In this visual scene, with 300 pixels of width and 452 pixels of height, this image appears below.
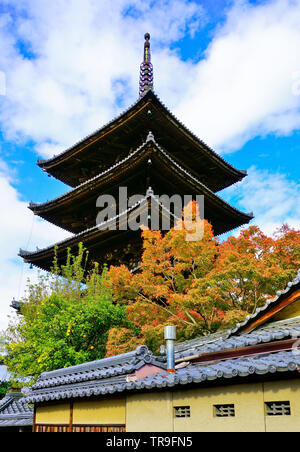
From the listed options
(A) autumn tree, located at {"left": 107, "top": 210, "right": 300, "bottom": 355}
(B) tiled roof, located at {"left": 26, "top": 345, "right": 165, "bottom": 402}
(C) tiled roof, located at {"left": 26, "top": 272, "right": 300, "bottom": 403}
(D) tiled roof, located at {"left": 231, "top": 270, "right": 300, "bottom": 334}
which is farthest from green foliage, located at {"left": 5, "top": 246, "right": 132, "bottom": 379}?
(D) tiled roof, located at {"left": 231, "top": 270, "right": 300, "bottom": 334}

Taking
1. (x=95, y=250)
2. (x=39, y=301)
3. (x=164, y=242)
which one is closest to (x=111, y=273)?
(x=164, y=242)

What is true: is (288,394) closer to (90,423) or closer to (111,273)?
(90,423)

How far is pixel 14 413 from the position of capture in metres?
14.3

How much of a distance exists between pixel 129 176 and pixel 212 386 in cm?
1692

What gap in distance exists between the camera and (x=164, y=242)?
15.1 metres

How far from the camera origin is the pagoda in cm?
2033

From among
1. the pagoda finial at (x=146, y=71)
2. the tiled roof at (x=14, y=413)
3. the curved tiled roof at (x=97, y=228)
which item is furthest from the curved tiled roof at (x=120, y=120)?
the tiled roof at (x=14, y=413)

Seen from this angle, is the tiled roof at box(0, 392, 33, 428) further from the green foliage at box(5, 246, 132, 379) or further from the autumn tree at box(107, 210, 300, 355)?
the autumn tree at box(107, 210, 300, 355)

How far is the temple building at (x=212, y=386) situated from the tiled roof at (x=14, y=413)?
4.69m

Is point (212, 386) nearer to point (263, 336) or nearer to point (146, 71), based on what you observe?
point (263, 336)

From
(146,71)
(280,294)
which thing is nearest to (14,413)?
(280,294)

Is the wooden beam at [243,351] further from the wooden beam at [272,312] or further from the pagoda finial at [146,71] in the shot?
the pagoda finial at [146,71]

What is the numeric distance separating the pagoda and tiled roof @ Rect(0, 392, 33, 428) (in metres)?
7.10
